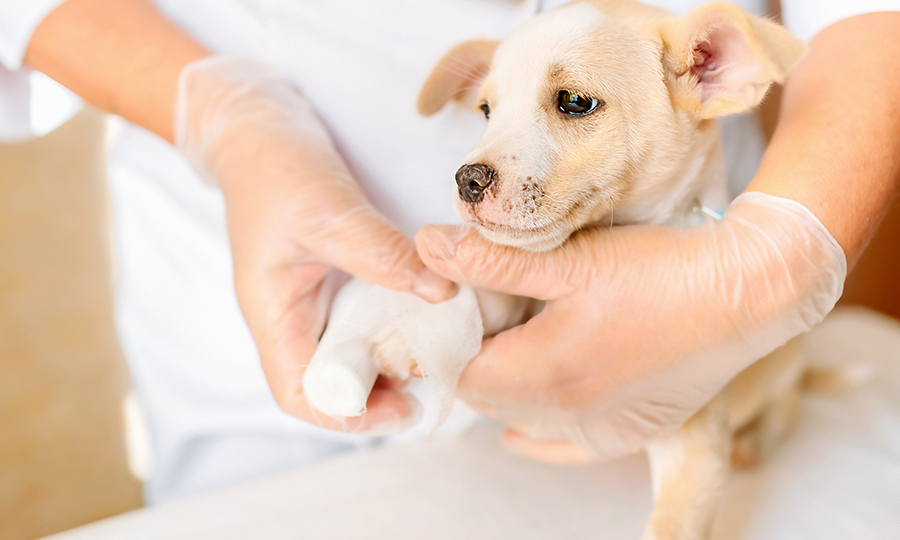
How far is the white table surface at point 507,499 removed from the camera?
3.17 ft

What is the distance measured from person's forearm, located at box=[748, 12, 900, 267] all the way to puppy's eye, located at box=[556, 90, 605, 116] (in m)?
0.25

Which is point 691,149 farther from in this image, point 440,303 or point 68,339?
point 68,339

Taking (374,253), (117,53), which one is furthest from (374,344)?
(117,53)

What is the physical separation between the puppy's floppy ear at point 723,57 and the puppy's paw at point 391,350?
1.69ft

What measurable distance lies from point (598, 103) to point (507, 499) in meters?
0.65

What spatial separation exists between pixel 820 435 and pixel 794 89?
74 centimetres

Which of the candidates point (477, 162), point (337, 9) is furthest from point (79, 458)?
point (477, 162)

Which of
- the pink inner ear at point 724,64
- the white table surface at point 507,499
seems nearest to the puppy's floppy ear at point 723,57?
the pink inner ear at point 724,64

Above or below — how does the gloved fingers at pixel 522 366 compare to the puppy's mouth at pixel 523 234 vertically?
below

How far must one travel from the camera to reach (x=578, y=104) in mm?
835

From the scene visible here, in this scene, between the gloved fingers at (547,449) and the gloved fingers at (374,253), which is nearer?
the gloved fingers at (374,253)

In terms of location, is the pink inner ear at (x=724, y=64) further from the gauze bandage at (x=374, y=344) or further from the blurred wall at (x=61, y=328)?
the blurred wall at (x=61, y=328)

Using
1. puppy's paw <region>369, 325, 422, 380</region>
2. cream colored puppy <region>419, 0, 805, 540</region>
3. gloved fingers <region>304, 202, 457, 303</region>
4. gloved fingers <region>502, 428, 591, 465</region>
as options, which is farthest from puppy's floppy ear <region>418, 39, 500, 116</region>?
gloved fingers <region>502, 428, 591, 465</region>

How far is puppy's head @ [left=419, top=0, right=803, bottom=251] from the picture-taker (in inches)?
30.1
